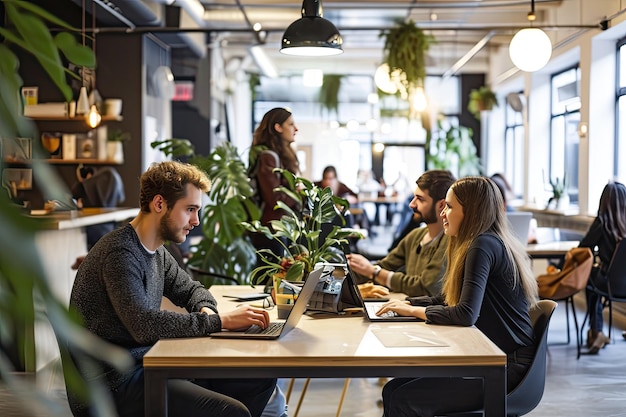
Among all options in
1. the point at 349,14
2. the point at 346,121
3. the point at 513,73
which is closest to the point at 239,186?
the point at 349,14

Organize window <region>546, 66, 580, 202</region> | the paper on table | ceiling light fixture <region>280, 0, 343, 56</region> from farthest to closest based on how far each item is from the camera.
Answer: window <region>546, 66, 580, 202</region>
ceiling light fixture <region>280, 0, 343, 56</region>
the paper on table

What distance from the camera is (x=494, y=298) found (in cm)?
331

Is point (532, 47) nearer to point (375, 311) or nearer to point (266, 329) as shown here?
point (375, 311)

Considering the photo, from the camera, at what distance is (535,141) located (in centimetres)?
1412

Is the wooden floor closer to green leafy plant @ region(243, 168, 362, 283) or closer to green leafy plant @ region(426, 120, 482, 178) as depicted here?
green leafy plant @ region(243, 168, 362, 283)

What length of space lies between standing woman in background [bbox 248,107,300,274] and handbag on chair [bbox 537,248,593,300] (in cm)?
195

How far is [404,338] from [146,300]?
0.86 metres

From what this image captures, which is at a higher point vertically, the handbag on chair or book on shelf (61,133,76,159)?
book on shelf (61,133,76,159)

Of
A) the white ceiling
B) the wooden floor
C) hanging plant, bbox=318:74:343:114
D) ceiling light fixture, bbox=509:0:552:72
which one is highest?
the white ceiling

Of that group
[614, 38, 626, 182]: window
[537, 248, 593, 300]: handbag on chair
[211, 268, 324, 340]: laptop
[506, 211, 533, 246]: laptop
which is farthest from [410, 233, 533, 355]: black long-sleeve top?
[614, 38, 626, 182]: window

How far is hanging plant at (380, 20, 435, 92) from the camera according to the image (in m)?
11.0

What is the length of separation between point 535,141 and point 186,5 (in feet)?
20.4

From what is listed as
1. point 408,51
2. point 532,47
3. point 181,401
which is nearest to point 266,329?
point 181,401

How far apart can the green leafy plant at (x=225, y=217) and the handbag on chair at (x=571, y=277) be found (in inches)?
87.3
